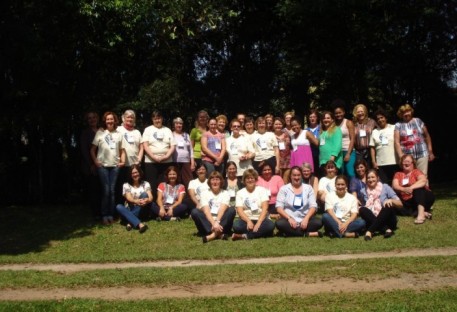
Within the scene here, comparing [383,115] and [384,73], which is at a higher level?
[384,73]

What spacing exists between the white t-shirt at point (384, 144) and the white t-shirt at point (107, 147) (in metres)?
5.04

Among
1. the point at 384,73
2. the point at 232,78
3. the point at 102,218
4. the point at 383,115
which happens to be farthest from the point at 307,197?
the point at 232,78

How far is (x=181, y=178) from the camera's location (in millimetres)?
11430

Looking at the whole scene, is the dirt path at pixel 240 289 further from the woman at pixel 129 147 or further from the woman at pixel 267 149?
the woman at pixel 267 149

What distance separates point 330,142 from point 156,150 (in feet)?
11.2

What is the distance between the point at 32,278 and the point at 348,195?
5225mm

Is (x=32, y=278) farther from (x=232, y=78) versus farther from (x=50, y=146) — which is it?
(x=232, y=78)

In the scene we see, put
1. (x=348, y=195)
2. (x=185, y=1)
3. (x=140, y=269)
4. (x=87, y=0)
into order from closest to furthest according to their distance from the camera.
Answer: (x=140, y=269), (x=348, y=195), (x=87, y=0), (x=185, y=1)

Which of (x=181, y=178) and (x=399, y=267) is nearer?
(x=399, y=267)

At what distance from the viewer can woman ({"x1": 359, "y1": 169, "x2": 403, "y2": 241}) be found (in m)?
9.09

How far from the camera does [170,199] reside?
11047 mm

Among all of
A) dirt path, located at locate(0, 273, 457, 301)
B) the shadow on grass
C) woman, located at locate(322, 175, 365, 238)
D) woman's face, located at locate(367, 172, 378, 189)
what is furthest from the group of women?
dirt path, located at locate(0, 273, 457, 301)

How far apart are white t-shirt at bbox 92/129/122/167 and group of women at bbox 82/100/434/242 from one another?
0.02 m

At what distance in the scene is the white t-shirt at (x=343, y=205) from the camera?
938cm
